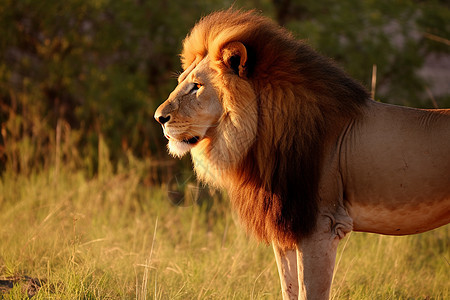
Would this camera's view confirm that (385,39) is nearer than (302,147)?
No

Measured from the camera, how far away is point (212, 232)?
5.67 meters

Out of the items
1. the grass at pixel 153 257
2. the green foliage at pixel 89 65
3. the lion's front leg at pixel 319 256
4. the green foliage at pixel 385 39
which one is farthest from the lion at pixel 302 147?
the green foliage at pixel 385 39

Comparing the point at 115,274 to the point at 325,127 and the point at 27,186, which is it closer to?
the point at 325,127

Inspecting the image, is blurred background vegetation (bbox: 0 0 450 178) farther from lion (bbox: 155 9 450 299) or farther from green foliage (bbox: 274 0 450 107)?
lion (bbox: 155 9 450 299)

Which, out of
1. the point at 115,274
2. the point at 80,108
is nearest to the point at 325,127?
the point at 115,274

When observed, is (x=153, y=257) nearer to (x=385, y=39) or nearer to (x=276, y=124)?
(x=276, y=124)

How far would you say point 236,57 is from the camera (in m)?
3.01

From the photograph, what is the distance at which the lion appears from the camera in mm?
2887

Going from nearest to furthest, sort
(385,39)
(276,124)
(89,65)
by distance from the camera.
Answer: (276,124) → (89,65) → (385,39)

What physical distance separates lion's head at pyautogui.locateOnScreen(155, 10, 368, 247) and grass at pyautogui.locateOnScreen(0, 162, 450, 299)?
610 mm

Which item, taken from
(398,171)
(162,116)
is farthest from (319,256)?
(162,116)

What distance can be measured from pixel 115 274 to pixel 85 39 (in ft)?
16.9

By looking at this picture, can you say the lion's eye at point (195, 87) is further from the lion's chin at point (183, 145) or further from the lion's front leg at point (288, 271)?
the lion's front leg at point (288, 271)

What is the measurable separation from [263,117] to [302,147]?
0.88ft
